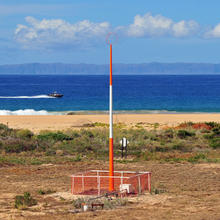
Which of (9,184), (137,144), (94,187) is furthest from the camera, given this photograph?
(137,144)

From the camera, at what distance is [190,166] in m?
26.6

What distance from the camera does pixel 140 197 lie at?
59.6ft

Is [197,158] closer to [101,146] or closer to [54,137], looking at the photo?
[101,146]

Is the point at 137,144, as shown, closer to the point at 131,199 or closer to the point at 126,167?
the point at 126,167

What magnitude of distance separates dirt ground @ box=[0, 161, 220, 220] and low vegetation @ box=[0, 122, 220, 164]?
2361mm

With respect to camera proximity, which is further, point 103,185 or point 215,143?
point 215,143

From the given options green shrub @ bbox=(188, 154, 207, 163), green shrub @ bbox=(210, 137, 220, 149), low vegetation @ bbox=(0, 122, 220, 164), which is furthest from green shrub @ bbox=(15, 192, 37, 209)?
green shrub @ bbox=(210, 137, 220, 149)

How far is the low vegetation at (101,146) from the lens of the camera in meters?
29.9

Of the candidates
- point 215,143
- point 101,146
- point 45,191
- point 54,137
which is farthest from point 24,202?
point 54,137

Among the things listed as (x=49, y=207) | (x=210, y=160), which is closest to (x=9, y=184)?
(x=49, y=207)

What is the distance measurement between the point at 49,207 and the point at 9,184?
16.8 ft

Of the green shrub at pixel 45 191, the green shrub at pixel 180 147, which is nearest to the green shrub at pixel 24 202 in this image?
the green shrub at pixel 45 191

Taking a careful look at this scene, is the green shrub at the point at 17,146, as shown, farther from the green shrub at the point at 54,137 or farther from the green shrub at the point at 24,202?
the green shrub at the point at 24,202

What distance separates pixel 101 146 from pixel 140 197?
1673 cm
